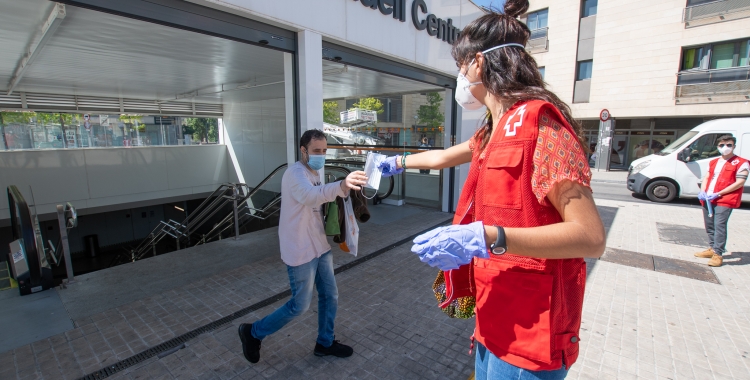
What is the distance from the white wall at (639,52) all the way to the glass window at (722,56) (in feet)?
1.78

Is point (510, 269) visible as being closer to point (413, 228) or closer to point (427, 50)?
point (413, 228)

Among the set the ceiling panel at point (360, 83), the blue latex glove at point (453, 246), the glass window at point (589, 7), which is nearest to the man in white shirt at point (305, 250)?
the blue latex glove at point (453, 246)

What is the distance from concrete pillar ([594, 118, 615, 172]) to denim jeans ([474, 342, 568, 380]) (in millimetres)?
23476

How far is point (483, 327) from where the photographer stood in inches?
54.4

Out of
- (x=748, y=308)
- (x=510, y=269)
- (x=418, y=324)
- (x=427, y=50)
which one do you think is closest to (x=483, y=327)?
(x=510, y=269)

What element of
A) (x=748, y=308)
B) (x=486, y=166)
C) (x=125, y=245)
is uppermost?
(x=486, y=166)

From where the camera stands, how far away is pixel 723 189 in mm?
5133

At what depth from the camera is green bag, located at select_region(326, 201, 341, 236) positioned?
9.23ft

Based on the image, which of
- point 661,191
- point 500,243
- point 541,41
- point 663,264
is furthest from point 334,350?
point 541,41

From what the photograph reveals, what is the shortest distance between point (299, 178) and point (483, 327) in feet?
5.55

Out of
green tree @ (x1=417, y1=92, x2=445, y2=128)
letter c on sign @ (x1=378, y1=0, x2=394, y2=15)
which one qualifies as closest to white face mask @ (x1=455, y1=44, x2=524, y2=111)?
letter c on sign @ (x1=378, y1=0, x2=394, y2=15)

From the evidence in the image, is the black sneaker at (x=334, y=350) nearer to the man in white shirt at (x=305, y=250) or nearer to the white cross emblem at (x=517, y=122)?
the man in white shirt at (x=305, y=250)

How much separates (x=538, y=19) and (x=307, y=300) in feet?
87.4

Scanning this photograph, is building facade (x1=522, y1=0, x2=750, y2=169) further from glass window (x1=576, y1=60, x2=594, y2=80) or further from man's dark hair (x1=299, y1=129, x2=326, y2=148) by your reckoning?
man's dark hair (x1=299, y1=129, x2=326, y2=148)
